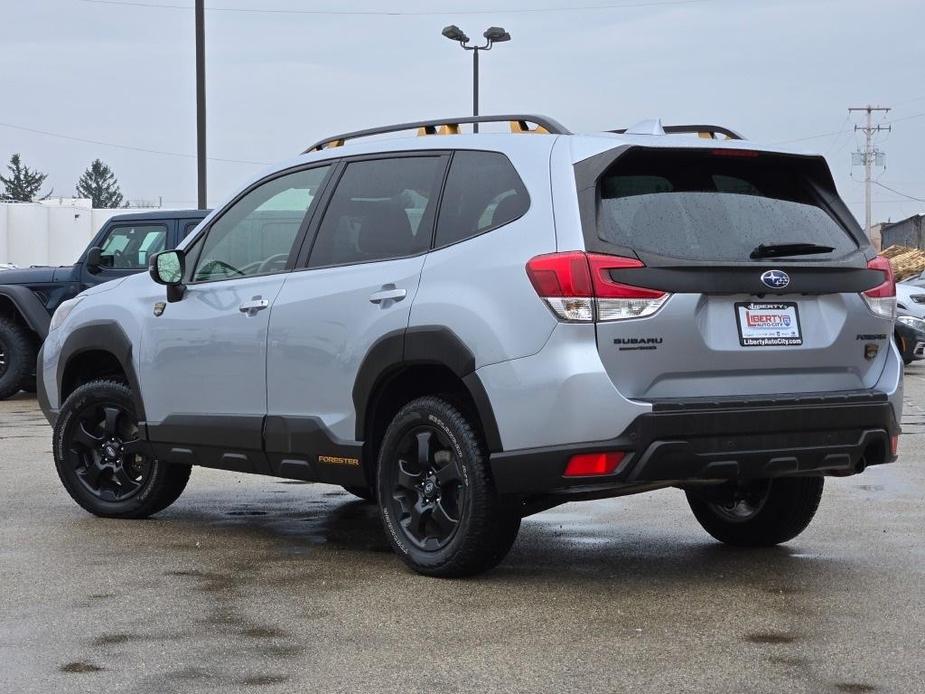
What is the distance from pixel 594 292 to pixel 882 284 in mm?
1420

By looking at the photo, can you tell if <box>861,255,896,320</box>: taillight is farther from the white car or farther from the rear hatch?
the white car

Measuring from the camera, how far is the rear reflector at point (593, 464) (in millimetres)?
5934

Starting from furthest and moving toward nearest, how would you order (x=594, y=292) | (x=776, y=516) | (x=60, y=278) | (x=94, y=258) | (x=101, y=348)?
(x=60, y=278) → (x=94, y=258) → (x=101, y=348) → (x=776, y=516) → (x=594, y=292)

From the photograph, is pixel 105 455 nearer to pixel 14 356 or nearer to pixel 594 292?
pixel 594 292

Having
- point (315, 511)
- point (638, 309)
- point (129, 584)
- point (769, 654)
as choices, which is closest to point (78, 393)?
point (315, 511)

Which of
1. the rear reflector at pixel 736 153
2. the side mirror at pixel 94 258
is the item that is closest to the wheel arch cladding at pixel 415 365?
the rear reflector at pixel 736 153

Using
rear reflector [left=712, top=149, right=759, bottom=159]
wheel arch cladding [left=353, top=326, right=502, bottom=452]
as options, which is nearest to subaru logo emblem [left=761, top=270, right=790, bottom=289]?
rear reflector [left=712, top=149, right=759, bottom=159]

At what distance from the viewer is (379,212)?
23.2ft

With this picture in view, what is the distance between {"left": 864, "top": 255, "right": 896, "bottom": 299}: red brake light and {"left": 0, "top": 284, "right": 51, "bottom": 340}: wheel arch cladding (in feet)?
40.7

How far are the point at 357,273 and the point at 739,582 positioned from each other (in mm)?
2081

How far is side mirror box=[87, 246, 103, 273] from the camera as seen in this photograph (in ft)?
51.8

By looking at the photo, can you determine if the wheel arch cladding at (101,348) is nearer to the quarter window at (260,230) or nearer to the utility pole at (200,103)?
the quarter window at (260,230)

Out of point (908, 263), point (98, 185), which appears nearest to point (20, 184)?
point (98, 185)

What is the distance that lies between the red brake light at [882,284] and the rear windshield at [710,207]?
0.13 metres
